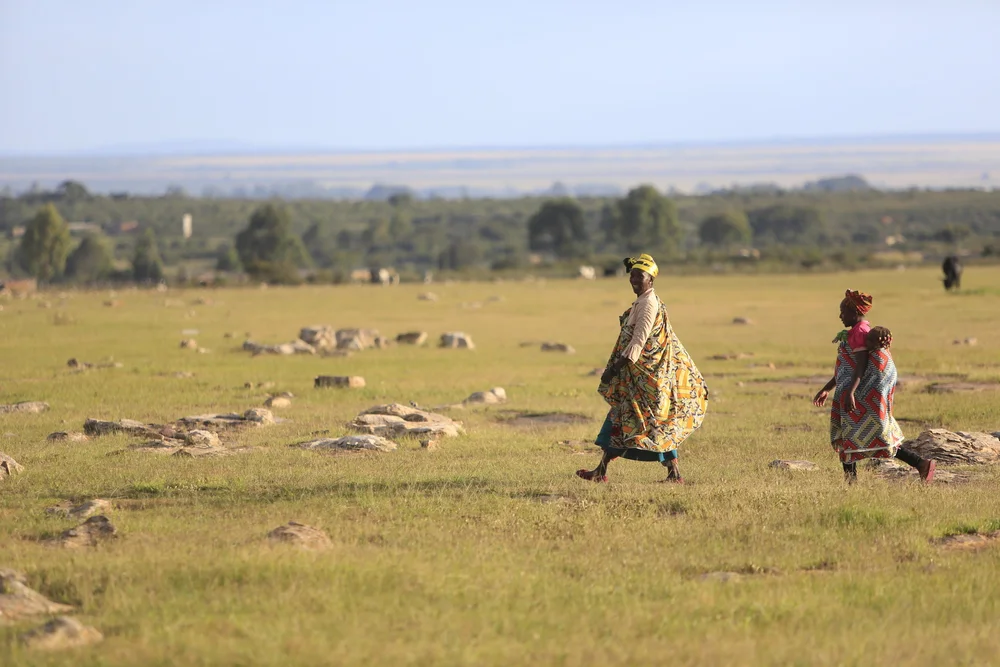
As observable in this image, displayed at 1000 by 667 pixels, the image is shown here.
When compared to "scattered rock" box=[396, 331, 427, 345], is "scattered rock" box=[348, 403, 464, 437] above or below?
above

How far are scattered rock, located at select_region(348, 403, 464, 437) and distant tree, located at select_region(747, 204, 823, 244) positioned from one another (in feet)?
358

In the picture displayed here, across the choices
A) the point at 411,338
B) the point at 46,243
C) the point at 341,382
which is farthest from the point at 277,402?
the point at 46,243

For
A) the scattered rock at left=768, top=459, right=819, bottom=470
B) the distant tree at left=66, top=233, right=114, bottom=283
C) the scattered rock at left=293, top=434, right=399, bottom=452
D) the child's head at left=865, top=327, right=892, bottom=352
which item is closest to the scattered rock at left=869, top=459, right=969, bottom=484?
the scattered rock at left=768, top=459, right=819, bottom=470

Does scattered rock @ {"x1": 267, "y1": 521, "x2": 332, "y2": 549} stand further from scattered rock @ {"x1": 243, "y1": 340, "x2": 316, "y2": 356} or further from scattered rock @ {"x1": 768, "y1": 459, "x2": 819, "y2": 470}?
scattered rock @ {"x1": 243, "y1": 340, "x2": 316, "y2": 356}

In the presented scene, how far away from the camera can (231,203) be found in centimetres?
16400

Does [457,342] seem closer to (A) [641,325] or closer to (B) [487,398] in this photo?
(B) [487,398]

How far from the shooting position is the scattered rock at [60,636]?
5918mm

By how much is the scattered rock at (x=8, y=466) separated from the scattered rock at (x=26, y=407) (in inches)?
198

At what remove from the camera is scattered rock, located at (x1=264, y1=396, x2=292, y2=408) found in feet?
55.3

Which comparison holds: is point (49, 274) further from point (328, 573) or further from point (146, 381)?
point (328, 573)

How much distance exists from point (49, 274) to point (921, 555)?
81.9 meters

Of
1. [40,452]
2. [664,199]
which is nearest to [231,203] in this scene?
[664,199]

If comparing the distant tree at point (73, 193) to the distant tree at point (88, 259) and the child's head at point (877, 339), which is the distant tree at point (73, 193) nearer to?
the distant tree at point (88, 259)

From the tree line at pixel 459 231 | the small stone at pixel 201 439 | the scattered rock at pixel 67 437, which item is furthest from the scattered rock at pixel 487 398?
the tree line at pixel 459 231
